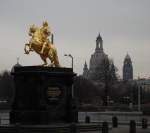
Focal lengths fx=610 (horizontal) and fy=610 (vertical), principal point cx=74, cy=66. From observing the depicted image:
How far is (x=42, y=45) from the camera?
4269 centimetres

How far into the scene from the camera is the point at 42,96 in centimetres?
3953

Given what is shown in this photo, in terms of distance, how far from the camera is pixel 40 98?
129 ft

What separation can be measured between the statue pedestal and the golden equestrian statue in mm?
2209

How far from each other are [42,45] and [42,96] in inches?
183

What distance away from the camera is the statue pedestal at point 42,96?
3950cm

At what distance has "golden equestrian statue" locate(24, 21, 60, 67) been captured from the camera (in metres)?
42.6

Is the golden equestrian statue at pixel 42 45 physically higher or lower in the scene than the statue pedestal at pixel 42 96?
higher

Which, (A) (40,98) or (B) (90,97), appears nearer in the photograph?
(A) (40,98)

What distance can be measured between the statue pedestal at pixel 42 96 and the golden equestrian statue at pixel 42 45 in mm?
2209

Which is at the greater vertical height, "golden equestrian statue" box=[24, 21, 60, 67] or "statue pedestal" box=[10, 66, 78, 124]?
"golden equestrian statue" box=[24, 21, 60, 67]

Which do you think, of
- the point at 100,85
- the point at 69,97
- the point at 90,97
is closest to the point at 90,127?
the point at 69,97

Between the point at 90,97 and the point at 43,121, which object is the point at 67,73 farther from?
the point at 90,97

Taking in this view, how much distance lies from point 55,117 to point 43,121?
0.95m

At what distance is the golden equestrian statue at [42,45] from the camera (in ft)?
140
